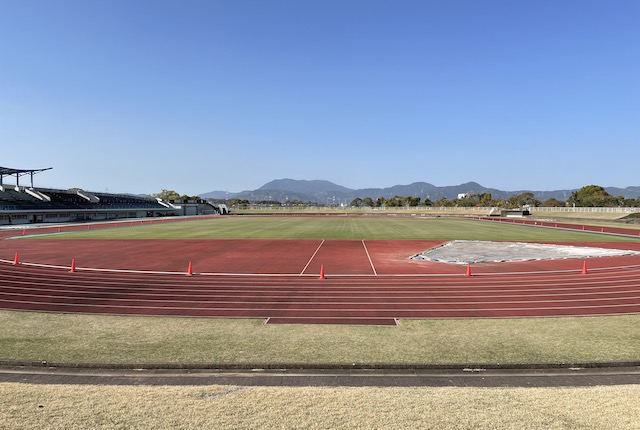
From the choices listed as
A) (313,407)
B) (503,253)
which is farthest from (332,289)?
(503,253)

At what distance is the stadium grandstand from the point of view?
61531 mm

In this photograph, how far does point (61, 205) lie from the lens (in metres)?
73.3

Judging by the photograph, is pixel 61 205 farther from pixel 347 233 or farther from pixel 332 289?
pixel 332 289

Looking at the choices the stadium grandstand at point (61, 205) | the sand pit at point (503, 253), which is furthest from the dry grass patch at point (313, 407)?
the stadium grandstand at point (61, 205)

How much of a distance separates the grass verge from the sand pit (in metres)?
12.3

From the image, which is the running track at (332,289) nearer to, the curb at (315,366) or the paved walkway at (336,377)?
the curb at (315,366)

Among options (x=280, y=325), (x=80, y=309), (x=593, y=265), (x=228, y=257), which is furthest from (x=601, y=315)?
(x=228, y=257)

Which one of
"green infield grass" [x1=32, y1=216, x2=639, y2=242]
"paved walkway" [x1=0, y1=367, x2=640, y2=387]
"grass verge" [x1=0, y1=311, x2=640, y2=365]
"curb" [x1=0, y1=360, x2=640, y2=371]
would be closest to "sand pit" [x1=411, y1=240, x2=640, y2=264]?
"green infield grass" [x1=32, y1=216, x2=639, y2=242]

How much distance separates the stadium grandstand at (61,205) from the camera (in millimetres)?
61531

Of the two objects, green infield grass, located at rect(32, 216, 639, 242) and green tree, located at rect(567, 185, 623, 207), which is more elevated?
green tree, located at rect(567, 185, 623, 207)

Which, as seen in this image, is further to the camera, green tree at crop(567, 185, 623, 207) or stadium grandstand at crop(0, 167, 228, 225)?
green tree at crop(567, 185, 623, 207)

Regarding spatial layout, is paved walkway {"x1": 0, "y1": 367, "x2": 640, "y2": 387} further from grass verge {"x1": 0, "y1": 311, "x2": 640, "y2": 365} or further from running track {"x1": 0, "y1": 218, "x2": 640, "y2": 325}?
running track {"x1": 0, "y1": 218, "x2": 640, "y2": 325}

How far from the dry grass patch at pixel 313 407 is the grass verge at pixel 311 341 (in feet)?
5.24

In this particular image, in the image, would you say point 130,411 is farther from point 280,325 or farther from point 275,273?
point 275,273
